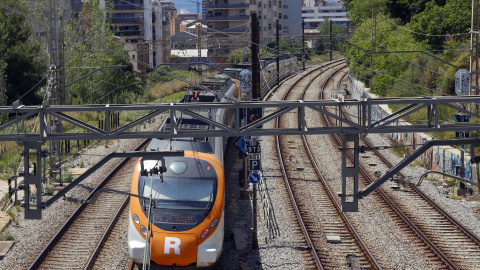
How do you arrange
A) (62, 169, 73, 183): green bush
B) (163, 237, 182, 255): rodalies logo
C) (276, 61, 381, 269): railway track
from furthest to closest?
1. (62, 169, 73, 183): green bush
2. (276, 61, 381, 269): railway track
3. (163, 237, 182, 255): rodalies logo

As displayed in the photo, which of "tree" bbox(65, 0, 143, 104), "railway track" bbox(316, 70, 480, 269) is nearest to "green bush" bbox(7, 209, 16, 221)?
"railway track" bbox(316, 70, 480, 269)

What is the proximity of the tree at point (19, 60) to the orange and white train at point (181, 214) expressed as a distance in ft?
95.2

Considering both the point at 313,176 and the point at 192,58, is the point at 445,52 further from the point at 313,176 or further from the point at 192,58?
the point at 192,58

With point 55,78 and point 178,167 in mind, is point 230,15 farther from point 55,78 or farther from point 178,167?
point 178,167

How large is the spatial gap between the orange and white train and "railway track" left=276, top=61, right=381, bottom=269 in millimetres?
2768

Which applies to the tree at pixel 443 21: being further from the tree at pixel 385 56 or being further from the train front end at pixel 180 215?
the train front end at pixel 180 215

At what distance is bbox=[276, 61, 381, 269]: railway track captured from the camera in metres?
13.5

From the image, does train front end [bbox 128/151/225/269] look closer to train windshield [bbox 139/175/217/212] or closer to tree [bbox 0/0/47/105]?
train windshield [bbox 139/175/217/212]

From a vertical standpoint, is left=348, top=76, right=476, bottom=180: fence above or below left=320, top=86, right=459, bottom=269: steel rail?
above

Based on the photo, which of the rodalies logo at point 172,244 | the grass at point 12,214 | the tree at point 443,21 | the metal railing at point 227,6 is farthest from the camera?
the metal railing at point 227,6

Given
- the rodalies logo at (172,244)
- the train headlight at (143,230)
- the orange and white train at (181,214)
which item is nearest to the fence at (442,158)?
the orange and white train at (181,214)

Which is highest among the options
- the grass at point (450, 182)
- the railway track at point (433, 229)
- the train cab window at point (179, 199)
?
the train cab window at point (179, 199)

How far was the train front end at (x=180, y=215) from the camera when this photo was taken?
37.8 feet

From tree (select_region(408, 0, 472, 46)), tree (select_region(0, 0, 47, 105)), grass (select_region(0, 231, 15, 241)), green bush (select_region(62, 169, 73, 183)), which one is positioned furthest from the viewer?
tree (select_region(0, 0, 47, 105))
